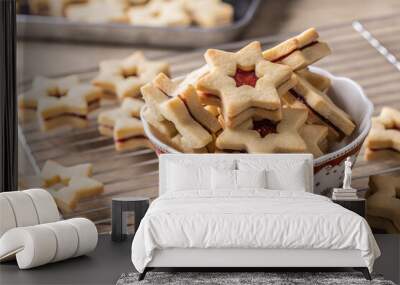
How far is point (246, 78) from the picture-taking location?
4.77 m

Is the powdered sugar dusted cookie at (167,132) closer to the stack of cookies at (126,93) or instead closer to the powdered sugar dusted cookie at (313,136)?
the stack of cookies at (126,93)

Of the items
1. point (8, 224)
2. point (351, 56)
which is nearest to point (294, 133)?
point (351, 56)

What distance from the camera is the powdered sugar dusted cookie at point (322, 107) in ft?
15.6

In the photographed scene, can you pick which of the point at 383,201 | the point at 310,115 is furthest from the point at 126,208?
the point at 383,201

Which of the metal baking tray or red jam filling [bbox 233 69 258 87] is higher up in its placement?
the metal baking tray

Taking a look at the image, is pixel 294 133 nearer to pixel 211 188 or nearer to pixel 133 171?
pixel 211 188

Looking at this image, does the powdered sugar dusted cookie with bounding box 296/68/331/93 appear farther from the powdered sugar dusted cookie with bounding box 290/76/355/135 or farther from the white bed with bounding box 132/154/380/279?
the white bed with bounding box 132/154/380/279

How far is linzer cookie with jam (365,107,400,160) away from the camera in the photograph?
5.12 meters

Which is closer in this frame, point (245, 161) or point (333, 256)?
point (333, 256)

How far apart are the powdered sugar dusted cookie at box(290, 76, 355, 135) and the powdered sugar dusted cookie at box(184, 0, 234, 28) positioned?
2.19 feet

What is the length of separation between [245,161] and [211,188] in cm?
23

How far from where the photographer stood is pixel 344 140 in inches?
194

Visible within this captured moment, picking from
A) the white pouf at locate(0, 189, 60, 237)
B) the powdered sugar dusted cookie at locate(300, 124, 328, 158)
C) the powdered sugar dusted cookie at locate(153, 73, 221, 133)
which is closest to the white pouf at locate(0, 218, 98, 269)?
the white pouf at locate(0, 189, 60, 237)

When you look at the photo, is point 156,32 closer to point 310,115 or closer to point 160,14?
point 160,14
